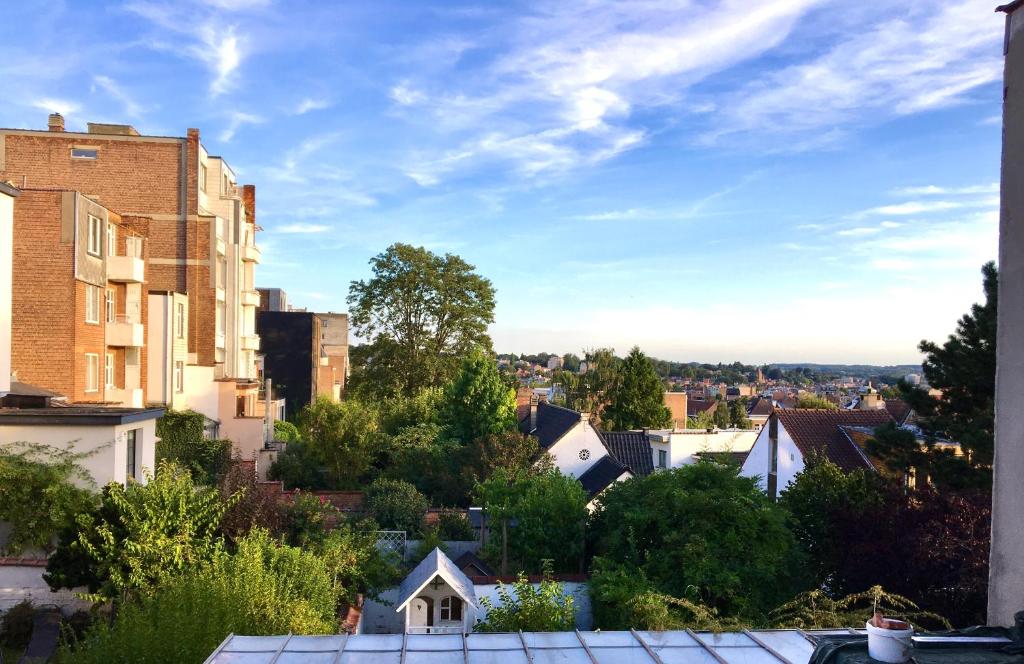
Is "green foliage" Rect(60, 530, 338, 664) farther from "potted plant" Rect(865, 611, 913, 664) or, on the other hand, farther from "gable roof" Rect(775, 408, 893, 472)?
"gable roof" Rect(775, 408, 893, 472)

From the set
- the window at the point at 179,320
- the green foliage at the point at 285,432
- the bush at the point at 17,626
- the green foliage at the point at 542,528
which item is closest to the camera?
the bush at the point at 17,626

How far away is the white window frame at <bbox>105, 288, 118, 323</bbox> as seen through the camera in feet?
86.8

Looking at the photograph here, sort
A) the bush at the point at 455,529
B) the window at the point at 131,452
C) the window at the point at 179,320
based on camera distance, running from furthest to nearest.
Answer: the window at the point at 179,320 → the bush at the point at 455,529 → the window at the point at 131,452

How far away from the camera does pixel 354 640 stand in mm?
6809

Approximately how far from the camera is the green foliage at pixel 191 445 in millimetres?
26200

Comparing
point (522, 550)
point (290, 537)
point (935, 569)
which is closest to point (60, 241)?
point (290, 537)

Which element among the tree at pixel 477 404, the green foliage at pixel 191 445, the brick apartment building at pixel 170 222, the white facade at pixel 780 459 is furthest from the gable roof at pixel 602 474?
the brick apartment building at pixel 170 222

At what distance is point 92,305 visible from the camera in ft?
83.0

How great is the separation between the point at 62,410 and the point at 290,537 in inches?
221

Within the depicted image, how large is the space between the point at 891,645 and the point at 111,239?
2770 centimetres

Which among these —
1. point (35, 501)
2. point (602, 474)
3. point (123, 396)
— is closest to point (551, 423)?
point (602, 474)

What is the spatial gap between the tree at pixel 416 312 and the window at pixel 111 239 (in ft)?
67.4

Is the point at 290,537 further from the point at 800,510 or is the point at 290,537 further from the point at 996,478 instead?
the point at 996,478

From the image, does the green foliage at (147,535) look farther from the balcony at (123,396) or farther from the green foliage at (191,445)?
the balcony at (123,396)
